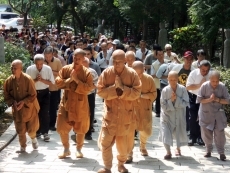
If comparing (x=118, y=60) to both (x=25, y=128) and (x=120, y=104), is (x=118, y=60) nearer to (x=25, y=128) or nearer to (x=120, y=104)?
(x=120, y=104)

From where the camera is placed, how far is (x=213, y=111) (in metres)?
8.45

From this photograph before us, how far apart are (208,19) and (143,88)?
978 centimetres

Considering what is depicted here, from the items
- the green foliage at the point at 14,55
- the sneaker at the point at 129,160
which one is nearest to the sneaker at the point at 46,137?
the sneaker at the point at 129,160

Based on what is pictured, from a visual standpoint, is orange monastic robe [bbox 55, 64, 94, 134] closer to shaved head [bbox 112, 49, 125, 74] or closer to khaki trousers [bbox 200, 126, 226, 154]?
shaved head [bbox 112, 49, 125, 74]

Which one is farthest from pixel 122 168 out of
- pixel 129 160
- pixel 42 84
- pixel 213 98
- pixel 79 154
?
pixel 42 84

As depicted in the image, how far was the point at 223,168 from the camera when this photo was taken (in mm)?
7852

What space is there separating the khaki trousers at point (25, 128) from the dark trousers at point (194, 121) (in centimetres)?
301

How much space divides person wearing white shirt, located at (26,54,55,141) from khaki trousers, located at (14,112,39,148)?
0.96 metres

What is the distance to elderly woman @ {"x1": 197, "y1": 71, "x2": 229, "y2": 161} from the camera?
27.2 ft

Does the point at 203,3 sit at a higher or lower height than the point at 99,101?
higher

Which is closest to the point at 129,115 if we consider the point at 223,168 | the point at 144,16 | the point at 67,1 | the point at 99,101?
the point at 223,168

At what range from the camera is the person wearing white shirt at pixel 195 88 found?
9.14 meters

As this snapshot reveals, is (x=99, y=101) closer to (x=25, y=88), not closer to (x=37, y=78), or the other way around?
(x=37, y=78)

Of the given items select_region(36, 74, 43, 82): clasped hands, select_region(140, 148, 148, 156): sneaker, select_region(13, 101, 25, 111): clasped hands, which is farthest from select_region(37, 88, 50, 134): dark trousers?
select_region(140, 148, 148, 156): sneaker
